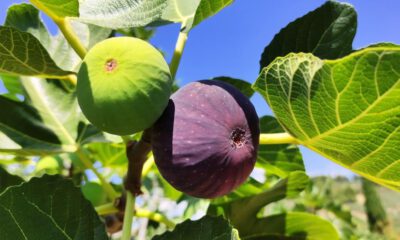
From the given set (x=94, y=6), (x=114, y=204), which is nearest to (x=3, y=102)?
(x=114, y=204)

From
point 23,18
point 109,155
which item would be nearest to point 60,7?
point 23,18

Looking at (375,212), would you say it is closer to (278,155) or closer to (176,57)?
(278,155)

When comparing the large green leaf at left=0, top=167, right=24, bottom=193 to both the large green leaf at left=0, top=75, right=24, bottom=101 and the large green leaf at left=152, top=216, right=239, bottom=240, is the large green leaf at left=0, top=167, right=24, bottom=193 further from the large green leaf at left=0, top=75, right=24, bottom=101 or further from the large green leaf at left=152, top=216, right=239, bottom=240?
the large green leaf at left=152, top=216, right=239, bottom=240

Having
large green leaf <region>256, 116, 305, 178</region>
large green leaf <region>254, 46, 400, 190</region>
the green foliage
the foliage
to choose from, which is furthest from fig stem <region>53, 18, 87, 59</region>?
the green foliage

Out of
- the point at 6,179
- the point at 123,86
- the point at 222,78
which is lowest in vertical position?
the point at 6,179

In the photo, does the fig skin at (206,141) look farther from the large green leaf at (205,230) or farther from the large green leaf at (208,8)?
the large green leaf at (208,8)

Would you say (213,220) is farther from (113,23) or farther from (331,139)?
(113,23)

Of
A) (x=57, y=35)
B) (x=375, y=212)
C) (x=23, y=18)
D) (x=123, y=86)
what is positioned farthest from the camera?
(x=375, y=212)
